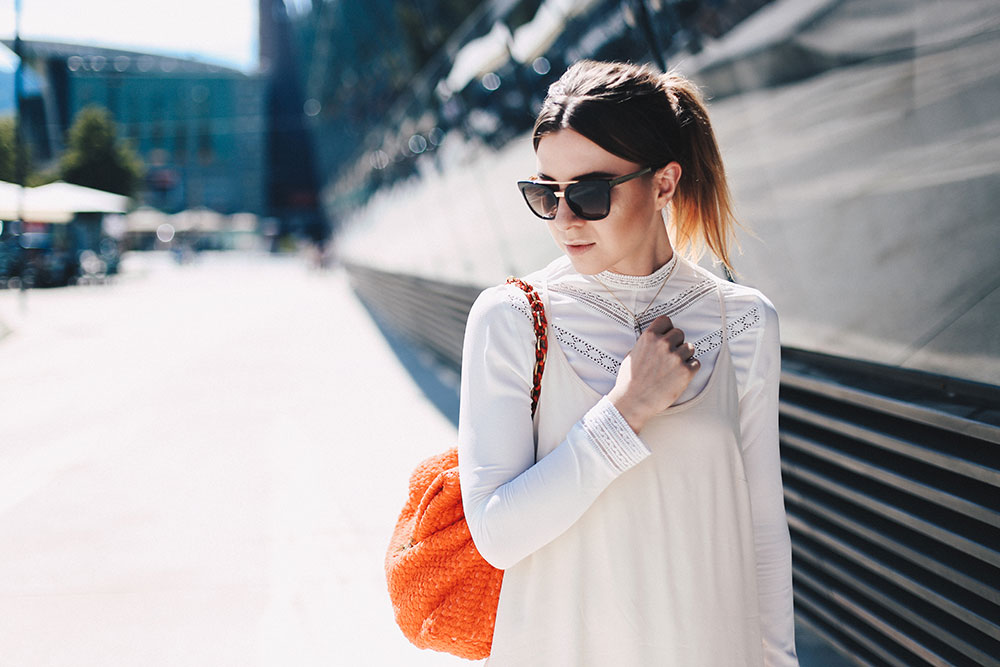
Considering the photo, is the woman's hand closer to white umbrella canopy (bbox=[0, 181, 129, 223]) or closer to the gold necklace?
the gold necklace

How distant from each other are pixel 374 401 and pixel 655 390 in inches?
279

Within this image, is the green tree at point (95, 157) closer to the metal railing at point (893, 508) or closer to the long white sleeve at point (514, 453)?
the metal railing at point (893, 508)

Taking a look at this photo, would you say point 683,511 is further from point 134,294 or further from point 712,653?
point 134,294

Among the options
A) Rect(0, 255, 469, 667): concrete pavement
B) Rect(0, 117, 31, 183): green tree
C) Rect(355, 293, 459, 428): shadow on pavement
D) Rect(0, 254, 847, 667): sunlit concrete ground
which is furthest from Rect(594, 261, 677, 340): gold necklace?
Rect(0, 117, 31, 183): green tree

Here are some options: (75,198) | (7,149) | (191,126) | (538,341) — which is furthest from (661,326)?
(191,126)

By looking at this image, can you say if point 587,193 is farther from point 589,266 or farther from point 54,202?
point 54,202

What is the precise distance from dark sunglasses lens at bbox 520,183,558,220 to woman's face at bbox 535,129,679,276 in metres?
0.02

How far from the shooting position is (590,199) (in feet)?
4.36

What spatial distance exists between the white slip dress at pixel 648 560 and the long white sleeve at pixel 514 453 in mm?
Result: 71

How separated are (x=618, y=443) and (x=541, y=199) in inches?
17.8

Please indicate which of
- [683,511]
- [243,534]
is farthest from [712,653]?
[243,534]

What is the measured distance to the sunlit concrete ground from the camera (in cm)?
336

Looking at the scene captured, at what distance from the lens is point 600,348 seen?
140 centimetres

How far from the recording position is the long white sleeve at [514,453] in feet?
4.01
